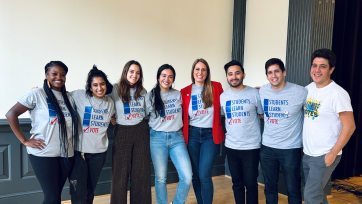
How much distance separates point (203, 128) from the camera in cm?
246

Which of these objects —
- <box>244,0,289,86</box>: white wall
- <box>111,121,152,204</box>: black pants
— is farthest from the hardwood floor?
<box>244,0,289,86</box>: white wall

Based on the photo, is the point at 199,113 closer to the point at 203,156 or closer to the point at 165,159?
the point at 203,156

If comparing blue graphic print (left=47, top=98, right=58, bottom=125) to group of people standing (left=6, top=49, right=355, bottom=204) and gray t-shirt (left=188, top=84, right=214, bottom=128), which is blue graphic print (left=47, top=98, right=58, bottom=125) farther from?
gray t-shirt (left=188, top=84, right=214, bottom=128)

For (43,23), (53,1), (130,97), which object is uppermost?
(53,1)

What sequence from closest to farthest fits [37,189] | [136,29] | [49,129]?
[49,129] < [37,189] < [136,29]

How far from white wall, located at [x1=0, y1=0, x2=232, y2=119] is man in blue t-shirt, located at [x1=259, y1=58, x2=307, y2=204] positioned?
5.97 ft

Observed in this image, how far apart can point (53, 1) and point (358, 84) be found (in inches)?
167

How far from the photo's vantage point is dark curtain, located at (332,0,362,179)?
3.75m

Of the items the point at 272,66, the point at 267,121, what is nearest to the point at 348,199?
the point at 267,121

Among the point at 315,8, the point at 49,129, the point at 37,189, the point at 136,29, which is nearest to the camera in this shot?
the point at 49,129

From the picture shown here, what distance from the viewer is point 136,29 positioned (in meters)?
3.47

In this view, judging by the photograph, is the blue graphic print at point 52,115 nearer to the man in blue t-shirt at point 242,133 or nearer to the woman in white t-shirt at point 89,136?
the woman in white t-shirt at point 89,136

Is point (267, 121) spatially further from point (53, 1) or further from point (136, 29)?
point (53, 1)

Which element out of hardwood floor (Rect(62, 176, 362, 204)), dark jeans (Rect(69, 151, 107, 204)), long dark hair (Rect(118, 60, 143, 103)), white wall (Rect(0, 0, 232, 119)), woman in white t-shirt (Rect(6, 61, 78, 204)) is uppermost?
white wall (Rect(0, 0, 232, 119))
